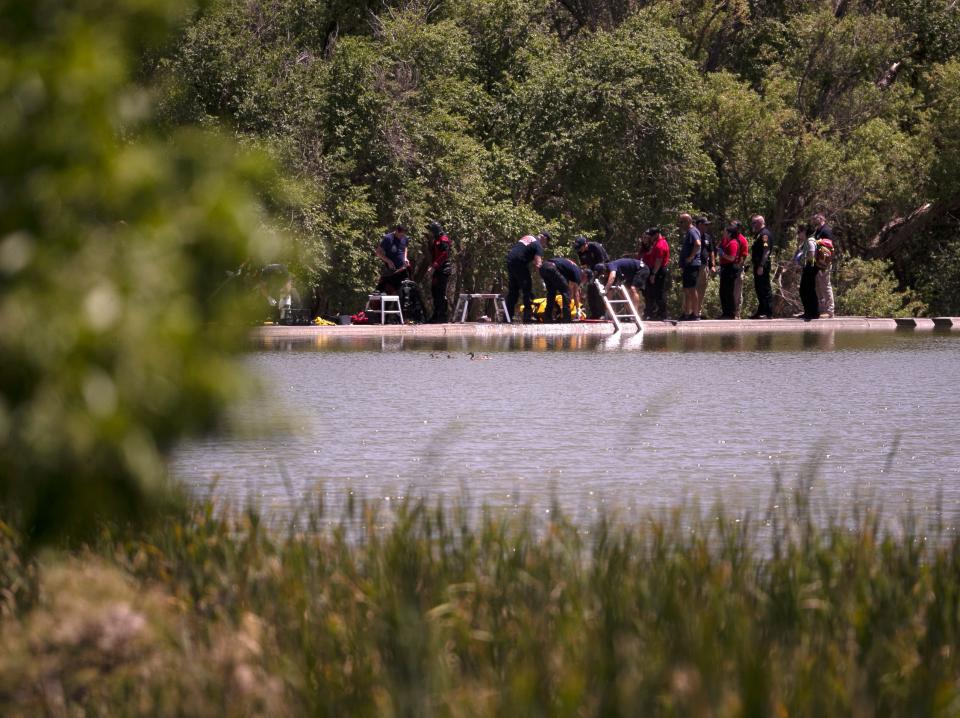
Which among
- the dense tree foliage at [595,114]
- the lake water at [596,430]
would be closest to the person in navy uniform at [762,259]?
the lake water at [596,430]

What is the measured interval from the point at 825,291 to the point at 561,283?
5494 millimetres

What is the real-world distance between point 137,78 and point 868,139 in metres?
48.4

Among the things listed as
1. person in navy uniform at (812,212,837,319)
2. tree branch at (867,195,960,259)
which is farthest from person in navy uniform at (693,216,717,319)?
tree branch at (867,195,960,259)

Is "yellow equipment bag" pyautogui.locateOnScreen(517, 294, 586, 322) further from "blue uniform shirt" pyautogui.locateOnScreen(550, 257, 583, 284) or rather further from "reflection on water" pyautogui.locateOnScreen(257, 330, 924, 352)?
"reflection on water" pyautogui.locateOnScreen(257, 330, 924, 352)

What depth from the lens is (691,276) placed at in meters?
35.2

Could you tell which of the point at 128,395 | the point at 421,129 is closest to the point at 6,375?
the point at 128,395

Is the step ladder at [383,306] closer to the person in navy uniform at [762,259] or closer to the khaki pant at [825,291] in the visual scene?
the person in navy uniform at [762,259]

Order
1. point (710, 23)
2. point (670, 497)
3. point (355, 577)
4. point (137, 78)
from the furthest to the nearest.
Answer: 1. point (710, 23)
2. point (670, 497)
3. point (355, 577)
4. point (137, 78)

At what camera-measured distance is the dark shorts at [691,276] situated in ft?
115

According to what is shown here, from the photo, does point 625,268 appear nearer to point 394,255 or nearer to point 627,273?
point 627,273

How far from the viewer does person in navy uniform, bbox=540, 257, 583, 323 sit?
110ft

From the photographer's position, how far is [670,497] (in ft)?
31.7

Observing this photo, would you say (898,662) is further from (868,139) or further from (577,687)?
(868,139)

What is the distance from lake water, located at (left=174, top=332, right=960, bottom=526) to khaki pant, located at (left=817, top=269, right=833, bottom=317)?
10.4m
